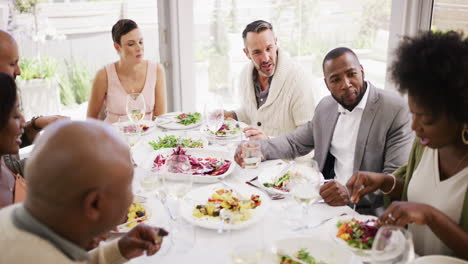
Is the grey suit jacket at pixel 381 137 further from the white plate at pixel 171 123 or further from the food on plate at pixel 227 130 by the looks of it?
the white plate at pixel 171 123

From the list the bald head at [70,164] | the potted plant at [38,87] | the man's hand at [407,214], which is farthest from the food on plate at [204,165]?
the potted plant at [38,87]

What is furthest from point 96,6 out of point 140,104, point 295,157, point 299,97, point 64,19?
point 295,157

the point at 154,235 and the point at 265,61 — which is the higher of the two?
the point at 265,61

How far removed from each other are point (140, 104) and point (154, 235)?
Answer: 1420 mm

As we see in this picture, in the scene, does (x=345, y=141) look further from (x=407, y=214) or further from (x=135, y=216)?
(x=135, y=216)

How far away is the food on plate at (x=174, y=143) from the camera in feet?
8.02

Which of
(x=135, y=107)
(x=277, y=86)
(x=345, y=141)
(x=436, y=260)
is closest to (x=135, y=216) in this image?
(x=436, y=260)

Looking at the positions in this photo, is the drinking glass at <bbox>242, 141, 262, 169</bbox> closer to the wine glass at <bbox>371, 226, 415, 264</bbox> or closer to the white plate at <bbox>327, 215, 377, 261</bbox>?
the white plate at <bbox>327, 215, 377, 261</bbox>

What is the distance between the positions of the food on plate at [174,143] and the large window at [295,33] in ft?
5.99

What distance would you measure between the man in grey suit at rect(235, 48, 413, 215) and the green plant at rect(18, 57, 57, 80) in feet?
8.12

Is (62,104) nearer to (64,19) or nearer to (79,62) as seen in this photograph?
(79,62)

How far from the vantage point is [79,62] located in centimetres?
409

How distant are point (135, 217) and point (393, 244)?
0.93 meters

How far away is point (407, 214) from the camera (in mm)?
1405
